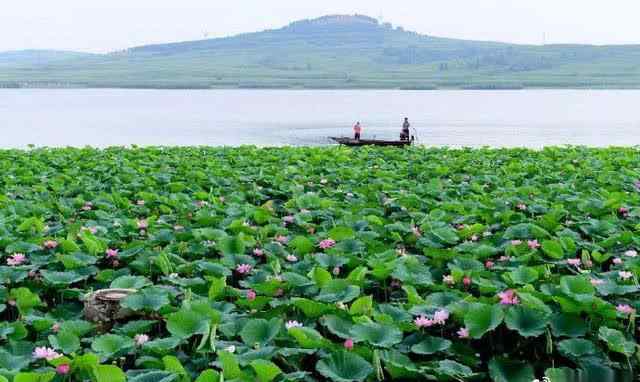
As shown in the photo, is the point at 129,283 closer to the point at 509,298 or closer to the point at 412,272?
the point at 412,272

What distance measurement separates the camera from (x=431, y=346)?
354 centimetres

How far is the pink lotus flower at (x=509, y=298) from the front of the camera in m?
3.92

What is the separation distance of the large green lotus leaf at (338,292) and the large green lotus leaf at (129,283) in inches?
40.6

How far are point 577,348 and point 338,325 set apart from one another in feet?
3.61

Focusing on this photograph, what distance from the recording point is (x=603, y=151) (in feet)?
45.7

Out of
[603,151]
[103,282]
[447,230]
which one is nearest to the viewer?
[103,282]

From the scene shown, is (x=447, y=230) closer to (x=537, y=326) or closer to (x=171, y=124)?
(x=537, y=326)

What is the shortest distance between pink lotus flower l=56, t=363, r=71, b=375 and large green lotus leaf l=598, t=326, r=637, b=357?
2.35m

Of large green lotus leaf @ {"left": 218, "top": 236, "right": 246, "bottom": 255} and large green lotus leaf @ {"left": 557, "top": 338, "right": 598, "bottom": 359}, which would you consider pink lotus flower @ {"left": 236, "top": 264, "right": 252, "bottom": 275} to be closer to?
large green lotus leaf @ {"left": 218, "top": 236, "right": 246, "bottom": 255}

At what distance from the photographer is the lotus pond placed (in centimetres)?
345

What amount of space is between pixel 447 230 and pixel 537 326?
2.06 meters

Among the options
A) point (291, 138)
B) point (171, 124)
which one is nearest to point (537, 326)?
point (291, 138)

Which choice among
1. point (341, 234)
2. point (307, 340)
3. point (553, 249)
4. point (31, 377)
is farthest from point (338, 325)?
point (553, 249)

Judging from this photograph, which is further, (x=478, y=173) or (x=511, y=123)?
(x=511, y=123)
